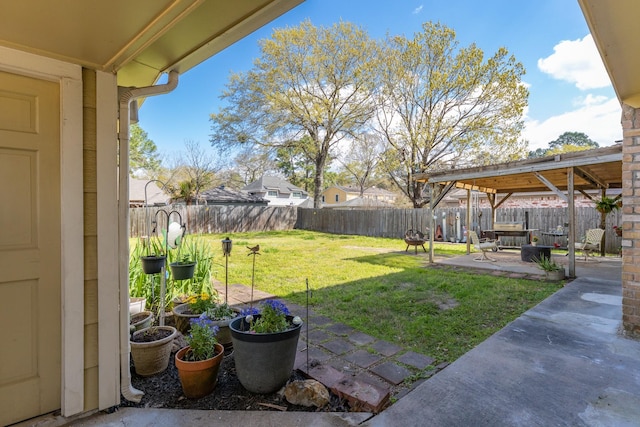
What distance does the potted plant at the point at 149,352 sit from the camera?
2318 mm

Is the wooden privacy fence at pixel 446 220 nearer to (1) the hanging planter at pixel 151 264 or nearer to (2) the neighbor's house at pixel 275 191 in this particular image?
(2) the neighbor's house at pixel 275 191

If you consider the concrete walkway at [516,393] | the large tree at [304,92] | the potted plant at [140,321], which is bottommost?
the concrete walkway at [516,393]

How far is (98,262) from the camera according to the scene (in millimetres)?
1932

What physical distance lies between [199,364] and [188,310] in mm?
1346

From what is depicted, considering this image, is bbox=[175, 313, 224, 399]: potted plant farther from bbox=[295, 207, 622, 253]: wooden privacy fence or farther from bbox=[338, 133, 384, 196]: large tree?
bbox=[338, 133, 384, 196]: large tree

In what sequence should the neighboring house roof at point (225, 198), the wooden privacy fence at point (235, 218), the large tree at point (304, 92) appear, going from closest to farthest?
the wooden privacy fence at point (235, 218)
the large tree at point (304, 92)
the neighboring house roof at point (225, 198)

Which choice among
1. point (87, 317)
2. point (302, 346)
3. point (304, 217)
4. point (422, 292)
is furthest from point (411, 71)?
point (87, 317)

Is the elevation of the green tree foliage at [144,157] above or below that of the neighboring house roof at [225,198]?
above

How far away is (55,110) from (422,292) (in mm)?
4752

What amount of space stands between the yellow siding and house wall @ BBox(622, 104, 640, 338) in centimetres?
447

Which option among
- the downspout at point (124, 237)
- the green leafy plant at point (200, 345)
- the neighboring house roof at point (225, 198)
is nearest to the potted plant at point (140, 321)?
the downspout at point (124, 237)

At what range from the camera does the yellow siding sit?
1.91 metres

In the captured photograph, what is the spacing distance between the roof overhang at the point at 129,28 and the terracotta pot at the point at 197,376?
1874mm

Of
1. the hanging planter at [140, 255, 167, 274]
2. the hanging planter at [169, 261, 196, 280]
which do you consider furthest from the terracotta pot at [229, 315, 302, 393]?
the hanging planter at [169, 261, 196, 280]
